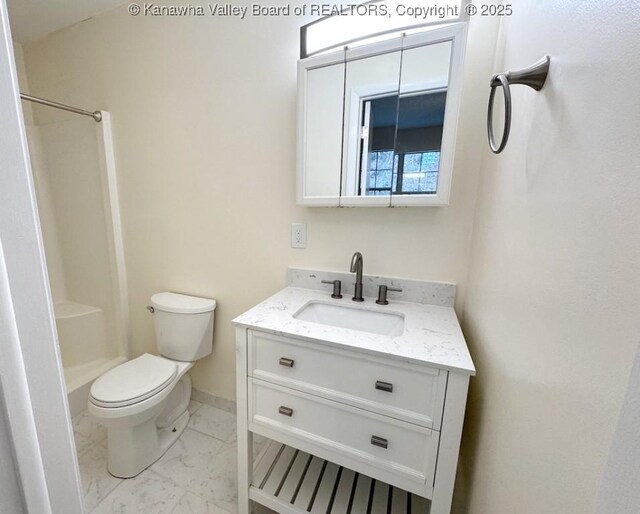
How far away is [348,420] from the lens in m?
0.88

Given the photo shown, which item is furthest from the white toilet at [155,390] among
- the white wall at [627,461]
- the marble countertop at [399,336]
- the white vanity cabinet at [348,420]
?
the white wall at [627,461]

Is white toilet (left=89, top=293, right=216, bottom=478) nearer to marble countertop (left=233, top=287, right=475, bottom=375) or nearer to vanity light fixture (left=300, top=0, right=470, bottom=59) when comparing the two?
marble countertop (left=233, top=287, right=475, bottom=375)

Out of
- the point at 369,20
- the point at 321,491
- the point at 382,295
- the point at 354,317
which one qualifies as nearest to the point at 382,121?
the point at 369,20

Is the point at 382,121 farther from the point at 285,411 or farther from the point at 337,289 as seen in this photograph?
the point at 285,411

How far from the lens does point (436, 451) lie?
79 centimetres

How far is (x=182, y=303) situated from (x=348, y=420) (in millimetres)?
1142

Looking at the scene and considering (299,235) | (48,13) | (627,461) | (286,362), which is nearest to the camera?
(627,461)

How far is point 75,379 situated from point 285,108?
2143 mm

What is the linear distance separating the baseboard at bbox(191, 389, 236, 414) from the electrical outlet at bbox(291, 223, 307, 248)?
43.5 inches

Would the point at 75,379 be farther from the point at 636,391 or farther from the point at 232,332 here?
the point at 636,391

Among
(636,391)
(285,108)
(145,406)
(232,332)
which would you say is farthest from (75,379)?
(636,391)

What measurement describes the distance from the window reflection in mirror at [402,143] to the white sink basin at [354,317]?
518mm

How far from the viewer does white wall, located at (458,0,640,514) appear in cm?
33

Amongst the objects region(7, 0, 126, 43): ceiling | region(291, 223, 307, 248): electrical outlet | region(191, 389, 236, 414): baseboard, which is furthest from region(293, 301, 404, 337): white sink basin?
region(7, 0, 126, 43): ceiling
